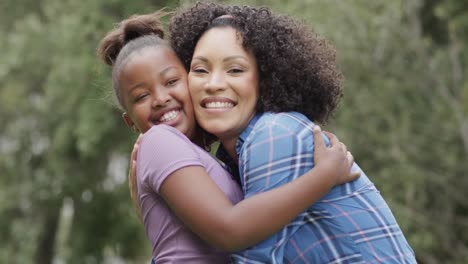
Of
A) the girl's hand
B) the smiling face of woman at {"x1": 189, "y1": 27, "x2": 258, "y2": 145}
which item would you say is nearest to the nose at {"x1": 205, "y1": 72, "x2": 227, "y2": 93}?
the smiling face of woman at {"x1": 189, "y1": 27, "x2": 258, "y2": 145}

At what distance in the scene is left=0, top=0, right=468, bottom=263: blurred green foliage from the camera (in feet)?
41.1

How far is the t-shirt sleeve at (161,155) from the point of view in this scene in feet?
11.1

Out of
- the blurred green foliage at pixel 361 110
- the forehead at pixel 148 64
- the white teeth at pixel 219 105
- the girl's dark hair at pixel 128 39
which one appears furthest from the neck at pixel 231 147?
the blurred green foliage at pixel 361 110

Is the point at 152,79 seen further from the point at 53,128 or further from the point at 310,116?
the point at 53,128

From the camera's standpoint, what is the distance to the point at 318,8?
12.8m

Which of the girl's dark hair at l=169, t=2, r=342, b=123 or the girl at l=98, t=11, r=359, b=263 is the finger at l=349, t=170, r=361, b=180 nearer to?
the girl at l=98, t=11, r=359, b=263

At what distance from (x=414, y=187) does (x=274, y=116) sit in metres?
9.19

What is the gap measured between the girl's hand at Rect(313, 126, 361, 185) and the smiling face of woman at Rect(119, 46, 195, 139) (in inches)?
23.8

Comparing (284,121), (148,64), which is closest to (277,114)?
(284,121)

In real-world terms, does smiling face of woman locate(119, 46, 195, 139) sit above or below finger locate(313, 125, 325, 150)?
above

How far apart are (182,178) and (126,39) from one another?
3.19ft

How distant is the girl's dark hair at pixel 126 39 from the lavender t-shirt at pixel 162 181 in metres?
0.49

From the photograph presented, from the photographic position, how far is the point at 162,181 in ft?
11.0

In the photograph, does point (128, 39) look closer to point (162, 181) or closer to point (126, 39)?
point (126, 39)
